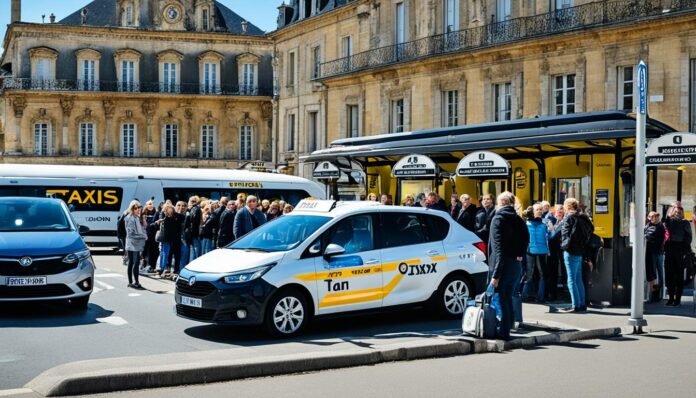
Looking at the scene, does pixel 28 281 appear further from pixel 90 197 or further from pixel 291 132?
pixel 291 132

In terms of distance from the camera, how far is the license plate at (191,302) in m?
11.9

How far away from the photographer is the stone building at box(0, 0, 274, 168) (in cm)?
6128

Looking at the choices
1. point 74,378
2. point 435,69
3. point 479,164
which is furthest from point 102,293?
point 435,69

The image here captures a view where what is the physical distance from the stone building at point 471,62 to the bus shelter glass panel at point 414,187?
895 cm

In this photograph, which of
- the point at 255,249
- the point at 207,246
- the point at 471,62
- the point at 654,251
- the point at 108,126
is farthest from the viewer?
the point at 108,126

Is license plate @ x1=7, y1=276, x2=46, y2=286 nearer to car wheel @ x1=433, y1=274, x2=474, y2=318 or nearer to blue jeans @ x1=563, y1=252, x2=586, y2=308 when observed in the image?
car wheel @ x1=433, y1=274, x2=474, y2=318

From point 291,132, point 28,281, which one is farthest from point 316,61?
point 28,281

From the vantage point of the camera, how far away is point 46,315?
45.8 feet

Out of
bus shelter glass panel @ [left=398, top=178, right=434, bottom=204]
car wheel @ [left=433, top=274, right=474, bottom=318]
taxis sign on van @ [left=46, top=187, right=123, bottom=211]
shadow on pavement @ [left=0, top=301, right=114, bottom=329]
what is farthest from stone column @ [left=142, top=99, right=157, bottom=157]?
car wheel @ [left=433, top=274, right=474, bottom=318]

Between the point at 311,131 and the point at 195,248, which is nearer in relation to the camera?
the point at 195,248

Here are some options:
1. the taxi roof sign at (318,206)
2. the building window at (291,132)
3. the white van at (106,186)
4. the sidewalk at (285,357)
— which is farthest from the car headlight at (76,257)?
the building window at (291,132)

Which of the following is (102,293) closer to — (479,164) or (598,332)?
(479,164)

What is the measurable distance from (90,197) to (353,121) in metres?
16.4

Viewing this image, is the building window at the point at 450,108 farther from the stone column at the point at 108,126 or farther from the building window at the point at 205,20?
the building window at the point at 205,20
